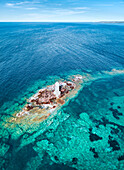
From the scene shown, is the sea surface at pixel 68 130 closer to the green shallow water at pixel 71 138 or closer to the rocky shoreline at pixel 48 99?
the green shallow water at pixel 71 138

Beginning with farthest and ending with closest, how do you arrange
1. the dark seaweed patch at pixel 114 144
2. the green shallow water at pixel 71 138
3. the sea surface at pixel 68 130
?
1. the dark seaweed patch at pixel 114 144
2. the sea surface at pixel 68 130
3. the green shallow water at pixel 71 138

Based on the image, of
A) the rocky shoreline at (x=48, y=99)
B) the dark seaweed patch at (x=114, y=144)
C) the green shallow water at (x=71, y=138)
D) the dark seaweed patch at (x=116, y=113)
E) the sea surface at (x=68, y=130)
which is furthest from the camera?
the rocky shoreline at (x=48, y=99)

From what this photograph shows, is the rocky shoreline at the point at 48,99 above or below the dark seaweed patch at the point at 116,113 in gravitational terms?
above

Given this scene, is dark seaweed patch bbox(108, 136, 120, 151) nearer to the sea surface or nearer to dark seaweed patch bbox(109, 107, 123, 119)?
the sea surface

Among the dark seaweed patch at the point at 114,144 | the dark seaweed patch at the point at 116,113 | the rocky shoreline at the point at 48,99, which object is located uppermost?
the rocky shoreline at the point at 48,99

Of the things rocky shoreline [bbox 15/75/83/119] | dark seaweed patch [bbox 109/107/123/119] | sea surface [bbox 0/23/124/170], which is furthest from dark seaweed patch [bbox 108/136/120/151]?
rocky shoreline [bbox 15/75/83/119]

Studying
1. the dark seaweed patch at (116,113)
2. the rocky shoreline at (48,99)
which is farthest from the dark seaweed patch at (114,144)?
the rocky shoreline at (48,99)

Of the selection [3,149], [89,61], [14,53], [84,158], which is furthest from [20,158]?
[14,53]

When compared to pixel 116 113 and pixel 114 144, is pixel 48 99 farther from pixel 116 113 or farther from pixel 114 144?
pixel 114 144

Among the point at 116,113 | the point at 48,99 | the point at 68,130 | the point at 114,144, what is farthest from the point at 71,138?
the point at 116,113
